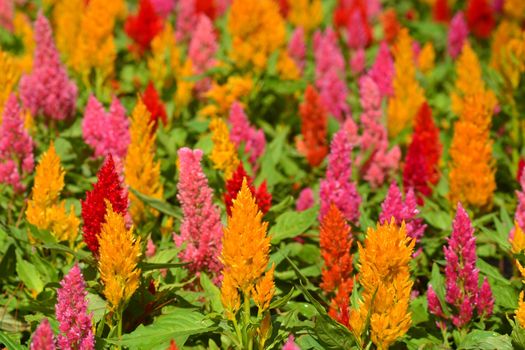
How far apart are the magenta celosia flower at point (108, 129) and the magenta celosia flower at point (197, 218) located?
105 cm

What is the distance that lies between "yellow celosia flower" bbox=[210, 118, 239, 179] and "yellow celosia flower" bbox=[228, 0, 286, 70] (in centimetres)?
175

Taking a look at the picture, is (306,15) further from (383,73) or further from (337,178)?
(337,178)

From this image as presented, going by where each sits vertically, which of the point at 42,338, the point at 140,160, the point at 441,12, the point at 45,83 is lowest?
the point at 42,338

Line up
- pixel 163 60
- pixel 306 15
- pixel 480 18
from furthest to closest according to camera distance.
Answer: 1. pixel 306 15
2. pixel 480 18
3. pixel 163 60

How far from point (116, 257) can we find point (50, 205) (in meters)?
1.00

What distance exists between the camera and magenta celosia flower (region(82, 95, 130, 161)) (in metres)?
4.84

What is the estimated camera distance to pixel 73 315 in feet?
10.6

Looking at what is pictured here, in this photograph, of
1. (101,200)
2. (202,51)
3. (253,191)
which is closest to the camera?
(101,200)

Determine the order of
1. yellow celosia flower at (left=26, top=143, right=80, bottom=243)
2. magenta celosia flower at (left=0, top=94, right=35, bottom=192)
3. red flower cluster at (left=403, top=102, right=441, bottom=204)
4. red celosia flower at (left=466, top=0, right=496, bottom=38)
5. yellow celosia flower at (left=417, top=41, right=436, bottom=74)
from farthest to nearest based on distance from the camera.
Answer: red celosia flower at (left=466, top=0, right=496, bottom=38) < yellow celosia flower at (left=417, top=41, right=436, bottom=74) < red flower cluster at (left=403, top=102, right=441, bottom=204) < magenta celosia flower at (left=0, top=94, right=35, bottom=192) < yellow celosia flower at (left=26, top=143, right=80, bottom=243)

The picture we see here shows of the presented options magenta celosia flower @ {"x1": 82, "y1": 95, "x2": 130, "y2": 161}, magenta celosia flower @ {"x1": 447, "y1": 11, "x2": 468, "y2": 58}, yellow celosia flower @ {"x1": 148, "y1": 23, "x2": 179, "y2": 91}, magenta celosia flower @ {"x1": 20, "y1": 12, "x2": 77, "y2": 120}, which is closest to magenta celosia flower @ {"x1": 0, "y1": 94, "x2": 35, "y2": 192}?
magenta celosia flower @ {"x1": 82, "y1": 95, "x2": 130, "y2": 161}

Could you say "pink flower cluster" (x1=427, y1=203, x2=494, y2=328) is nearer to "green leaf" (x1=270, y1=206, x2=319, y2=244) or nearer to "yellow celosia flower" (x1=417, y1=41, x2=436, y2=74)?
"green leaf" (x1=270, y1=206, x2=319, y2=244)

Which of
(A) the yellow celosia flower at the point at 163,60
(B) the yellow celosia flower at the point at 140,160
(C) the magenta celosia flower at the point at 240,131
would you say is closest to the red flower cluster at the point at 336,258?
(B) the yellow celosia flower at the point at 140,160

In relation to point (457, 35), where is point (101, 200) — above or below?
below

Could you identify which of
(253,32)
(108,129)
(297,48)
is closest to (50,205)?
(108,129)
